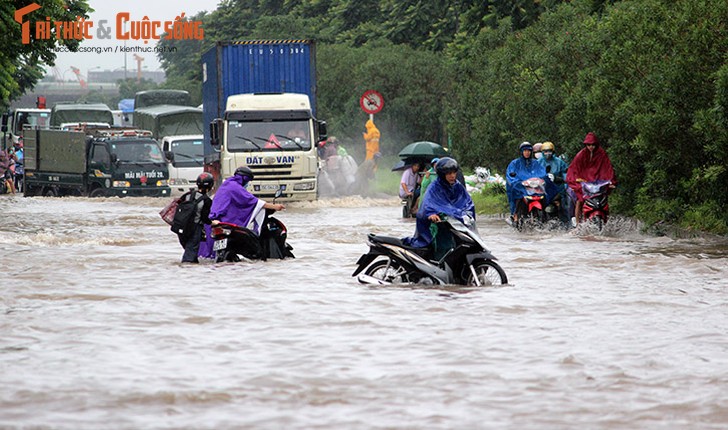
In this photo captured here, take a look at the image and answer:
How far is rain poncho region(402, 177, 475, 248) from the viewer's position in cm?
1316

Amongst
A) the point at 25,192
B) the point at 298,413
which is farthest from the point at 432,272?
the point at 25,192

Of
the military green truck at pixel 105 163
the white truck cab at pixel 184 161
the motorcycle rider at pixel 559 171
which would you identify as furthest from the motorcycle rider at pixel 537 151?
the white truck cab at pixel 184 161

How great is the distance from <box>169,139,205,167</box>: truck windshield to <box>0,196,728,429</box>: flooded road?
821 inches

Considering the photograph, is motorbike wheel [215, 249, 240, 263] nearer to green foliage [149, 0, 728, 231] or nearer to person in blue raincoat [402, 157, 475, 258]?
person in blue raincoat [402, 157, 475, 258]

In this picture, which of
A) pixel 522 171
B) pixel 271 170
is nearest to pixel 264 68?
pixel 271 170

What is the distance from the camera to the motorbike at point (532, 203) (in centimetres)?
2083

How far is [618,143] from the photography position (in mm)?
21156

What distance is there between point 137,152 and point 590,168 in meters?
19.1

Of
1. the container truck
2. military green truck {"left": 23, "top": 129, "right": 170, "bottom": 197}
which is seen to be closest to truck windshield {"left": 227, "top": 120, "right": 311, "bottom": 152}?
the container truck

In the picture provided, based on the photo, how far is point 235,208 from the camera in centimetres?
1636

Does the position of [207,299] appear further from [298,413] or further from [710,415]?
[710,415]

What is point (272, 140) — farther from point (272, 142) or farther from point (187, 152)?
point (187, 152)

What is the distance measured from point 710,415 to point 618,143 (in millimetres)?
14136

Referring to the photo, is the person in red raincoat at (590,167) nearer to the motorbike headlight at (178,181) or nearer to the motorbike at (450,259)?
the motorbike at (450,259)
